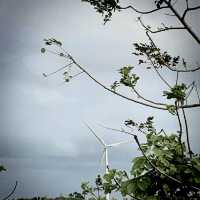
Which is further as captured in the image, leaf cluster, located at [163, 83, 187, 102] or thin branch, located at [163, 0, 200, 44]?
thin branch, located at [163, 0, 200, 44]

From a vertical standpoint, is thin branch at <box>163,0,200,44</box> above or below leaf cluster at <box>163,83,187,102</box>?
above

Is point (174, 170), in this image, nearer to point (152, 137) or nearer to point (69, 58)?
point (152, 137)

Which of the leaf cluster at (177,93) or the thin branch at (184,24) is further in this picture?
the thin branch at (184,24)

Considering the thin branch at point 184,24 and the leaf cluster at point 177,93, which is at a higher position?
the thin branch at point 184,24

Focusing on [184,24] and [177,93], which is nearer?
[177,93]

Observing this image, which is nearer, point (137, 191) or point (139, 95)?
point (137, 191)

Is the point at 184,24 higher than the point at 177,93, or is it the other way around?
the point at 184,24

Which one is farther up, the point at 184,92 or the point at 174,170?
the point at 184,92

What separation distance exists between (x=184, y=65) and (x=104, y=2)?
2832 millimetres

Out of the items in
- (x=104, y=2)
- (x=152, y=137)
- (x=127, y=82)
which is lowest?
(x=152, y=137)

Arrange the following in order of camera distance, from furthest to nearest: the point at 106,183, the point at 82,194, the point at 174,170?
the point at 82,194 < the point at 106,183 < the point at 174,170

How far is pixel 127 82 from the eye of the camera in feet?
15.7

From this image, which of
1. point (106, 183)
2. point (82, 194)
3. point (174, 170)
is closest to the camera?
point (174, 170)

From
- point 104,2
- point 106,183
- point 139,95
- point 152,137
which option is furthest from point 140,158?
point 104,2
